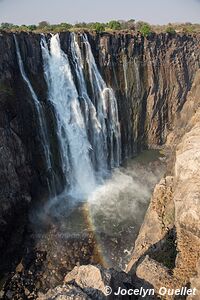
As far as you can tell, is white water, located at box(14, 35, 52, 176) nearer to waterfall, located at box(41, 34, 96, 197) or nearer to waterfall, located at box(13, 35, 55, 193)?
waterfall, located at box(13, 35, 55, 193)

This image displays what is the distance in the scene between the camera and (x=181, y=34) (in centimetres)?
4275

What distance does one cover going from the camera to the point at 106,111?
112 feet

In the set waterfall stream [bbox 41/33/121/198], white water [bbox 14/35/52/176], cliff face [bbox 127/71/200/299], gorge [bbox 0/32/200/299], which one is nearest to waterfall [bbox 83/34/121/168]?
waterfall stream [bbox 41/33/121/198]

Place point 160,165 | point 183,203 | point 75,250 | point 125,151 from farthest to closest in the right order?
point 125,151
point 160,165
point 75,250
point 183,203

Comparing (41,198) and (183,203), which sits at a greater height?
(183,203)

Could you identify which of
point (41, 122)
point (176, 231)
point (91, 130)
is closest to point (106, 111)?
point (91, 130)

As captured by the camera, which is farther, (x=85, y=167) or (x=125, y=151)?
(x=125, y=151)

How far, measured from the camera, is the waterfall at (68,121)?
29.9m

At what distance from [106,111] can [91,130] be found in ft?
9.40

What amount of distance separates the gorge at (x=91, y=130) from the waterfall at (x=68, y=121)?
9 centimetres

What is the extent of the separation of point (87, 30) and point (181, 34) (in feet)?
46.5

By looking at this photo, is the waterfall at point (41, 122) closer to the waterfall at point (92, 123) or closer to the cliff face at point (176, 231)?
the waterfall at point (92, 123)

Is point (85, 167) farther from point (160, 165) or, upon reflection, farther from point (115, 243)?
point (115, 243)

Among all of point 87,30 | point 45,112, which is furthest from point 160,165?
point 87,30
